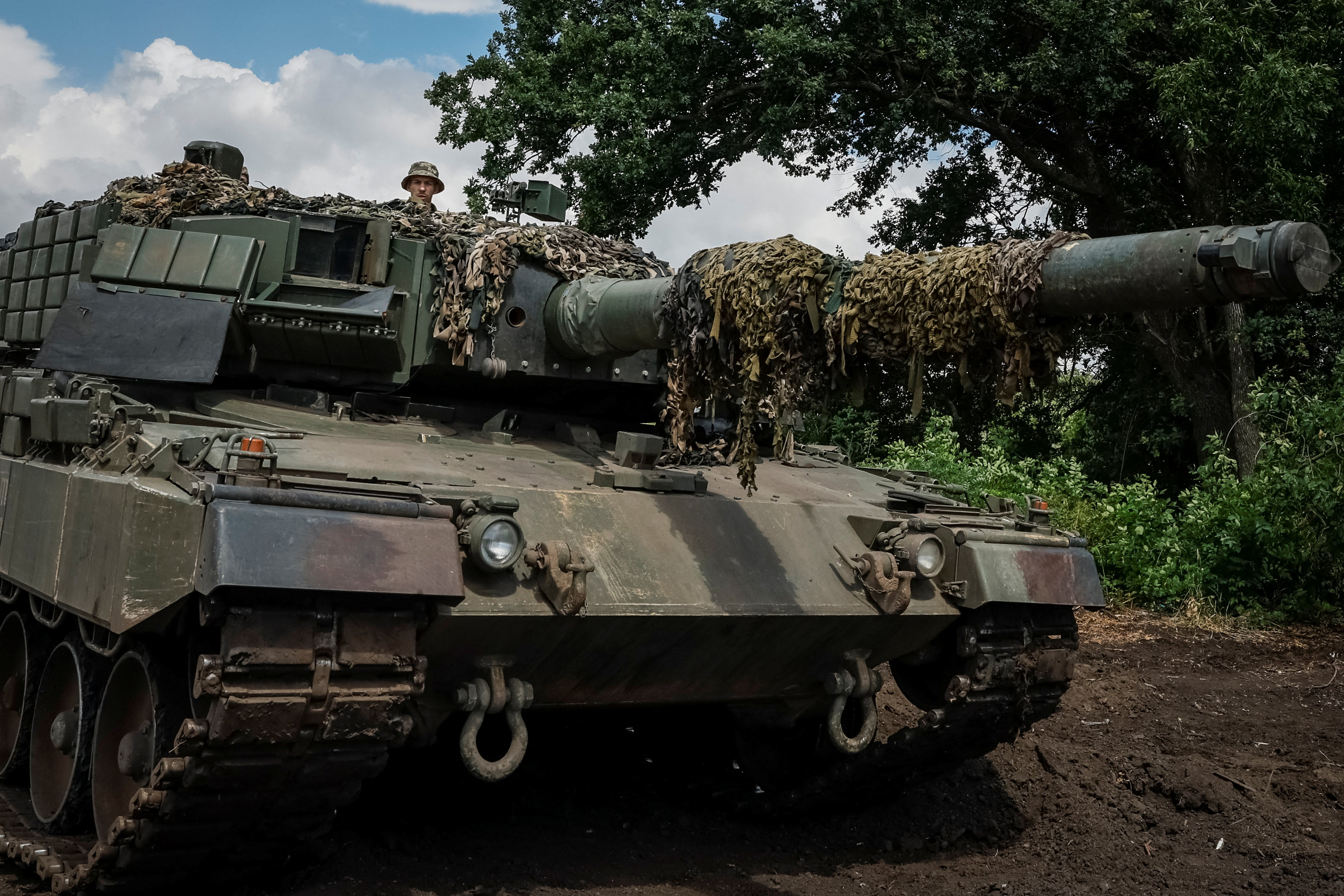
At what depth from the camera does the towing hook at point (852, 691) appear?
6.17 metres

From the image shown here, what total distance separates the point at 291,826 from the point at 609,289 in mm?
2679

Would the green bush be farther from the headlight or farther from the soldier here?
the headlight

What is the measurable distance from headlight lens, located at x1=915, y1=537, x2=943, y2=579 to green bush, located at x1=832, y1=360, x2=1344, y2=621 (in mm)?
5540

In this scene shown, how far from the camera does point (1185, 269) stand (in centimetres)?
385

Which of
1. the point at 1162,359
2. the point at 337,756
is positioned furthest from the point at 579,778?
A: the point at 1162,359

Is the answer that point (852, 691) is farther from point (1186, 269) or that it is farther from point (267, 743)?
point (1186, 269)

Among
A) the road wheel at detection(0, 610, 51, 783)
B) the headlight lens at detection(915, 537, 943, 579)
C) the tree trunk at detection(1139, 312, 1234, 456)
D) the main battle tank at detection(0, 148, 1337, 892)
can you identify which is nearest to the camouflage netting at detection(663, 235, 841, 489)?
the main battle tank at detection(0, 148, 1337, 892)

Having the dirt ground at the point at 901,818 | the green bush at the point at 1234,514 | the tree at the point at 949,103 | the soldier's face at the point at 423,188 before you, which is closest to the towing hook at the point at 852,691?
the dirt ground at the point at 901,818

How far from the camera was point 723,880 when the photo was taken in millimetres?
6176

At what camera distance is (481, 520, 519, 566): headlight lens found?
16.5ft

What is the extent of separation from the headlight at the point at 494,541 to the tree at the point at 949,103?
9.02 meters

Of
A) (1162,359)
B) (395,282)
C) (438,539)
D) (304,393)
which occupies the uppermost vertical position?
(1162,359)

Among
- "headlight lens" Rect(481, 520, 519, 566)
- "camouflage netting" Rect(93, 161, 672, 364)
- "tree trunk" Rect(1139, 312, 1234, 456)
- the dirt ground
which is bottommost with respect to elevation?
the dirt ground

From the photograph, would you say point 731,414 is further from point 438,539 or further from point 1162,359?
point 1162,359
